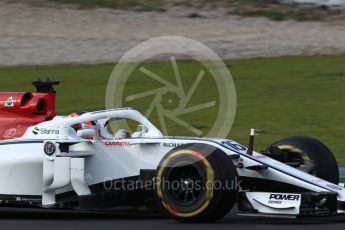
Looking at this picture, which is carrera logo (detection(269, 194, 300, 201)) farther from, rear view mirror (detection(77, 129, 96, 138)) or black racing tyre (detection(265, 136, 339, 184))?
rear view mirror (detection(77, 129, 96, 138))

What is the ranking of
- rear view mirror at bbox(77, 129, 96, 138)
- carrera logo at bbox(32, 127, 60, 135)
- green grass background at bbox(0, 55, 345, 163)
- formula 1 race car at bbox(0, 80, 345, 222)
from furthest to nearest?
1. green grass background at bbox(0, 55, 345, 163)
2. carrera logo at bbox(32, 127, 60, 135)
3. rear view mirror at bbox(77, 129, 96, 138)
4. formula 1 race car at bbox(0, 80, 345, 222)

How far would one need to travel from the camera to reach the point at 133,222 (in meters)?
9.27

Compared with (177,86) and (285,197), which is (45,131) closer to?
(285,197)

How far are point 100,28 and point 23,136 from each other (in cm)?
1743

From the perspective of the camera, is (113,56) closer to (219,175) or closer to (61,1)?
(61,1)

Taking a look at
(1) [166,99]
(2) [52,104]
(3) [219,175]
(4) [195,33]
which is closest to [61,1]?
(4) [195,33]

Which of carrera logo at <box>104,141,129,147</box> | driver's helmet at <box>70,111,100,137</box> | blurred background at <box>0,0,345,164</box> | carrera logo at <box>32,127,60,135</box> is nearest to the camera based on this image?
carrera logo at <box>104,141,129,147</box>

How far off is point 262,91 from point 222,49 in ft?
14.1

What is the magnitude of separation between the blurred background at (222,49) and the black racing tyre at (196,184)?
5904 millimetres

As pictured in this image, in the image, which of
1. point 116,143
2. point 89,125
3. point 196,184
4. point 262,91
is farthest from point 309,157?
point 262,91

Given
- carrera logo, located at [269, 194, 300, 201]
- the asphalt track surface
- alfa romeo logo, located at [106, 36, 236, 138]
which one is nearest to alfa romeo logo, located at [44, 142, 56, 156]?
the asphalt track surface

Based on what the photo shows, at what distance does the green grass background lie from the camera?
1711cm

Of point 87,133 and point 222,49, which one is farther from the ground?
point 222,49

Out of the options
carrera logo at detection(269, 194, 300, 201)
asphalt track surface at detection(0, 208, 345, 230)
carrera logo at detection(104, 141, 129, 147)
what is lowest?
asphalt track surface at detection(0, 208, 345, 230)
